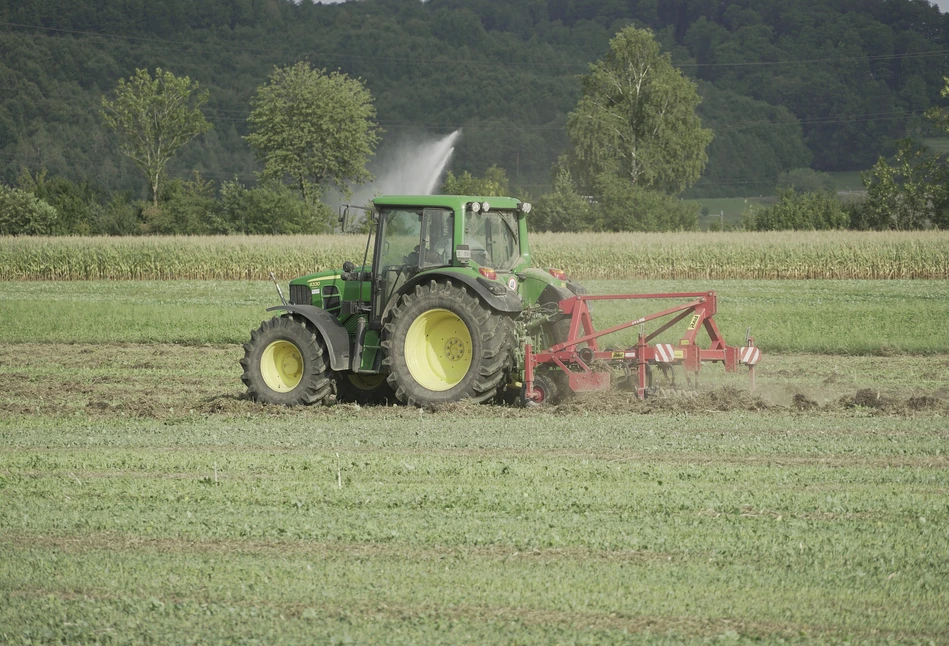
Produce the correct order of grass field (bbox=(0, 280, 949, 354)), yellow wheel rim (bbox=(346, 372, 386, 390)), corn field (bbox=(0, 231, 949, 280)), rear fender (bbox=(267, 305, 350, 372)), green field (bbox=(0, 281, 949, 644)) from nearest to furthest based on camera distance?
green field (bbox=(0, 281, 949, 644)), rear fender (bbox=(267, 305, 350, 372)), yellow wheel rim (bbox=(346, 372, 386, 390)), grass field (bbox=(0, 280, 949, 354)), corn field (bbox=(0, 231, 949, 280))

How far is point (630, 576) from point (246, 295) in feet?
82.3

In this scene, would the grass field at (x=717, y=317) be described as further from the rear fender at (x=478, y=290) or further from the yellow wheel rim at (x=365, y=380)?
the rear fender at (x=478, y=290)

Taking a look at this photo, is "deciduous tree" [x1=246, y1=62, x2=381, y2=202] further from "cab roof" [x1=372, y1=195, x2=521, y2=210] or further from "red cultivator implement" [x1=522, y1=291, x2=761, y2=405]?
"red cultivator implement" [x1=522, y1=291, x2=761, y2=405]

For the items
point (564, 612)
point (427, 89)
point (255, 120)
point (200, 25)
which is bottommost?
point (564, 612)

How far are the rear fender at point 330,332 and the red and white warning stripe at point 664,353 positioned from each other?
2.99 m

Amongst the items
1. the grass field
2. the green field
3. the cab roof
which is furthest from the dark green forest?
the green field

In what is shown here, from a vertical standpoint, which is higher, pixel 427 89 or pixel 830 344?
pixel 427 89

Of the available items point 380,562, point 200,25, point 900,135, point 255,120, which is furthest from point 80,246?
point 200,25

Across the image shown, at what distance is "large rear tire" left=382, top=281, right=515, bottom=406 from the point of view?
440 inches

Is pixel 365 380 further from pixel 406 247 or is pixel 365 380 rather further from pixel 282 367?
pixel 406 247

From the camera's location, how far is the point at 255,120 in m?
61.2

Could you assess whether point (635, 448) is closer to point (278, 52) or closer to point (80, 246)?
point (80, 246)

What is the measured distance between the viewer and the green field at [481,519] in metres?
5.36

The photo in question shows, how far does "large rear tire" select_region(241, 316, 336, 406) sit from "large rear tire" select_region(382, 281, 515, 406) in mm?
758
